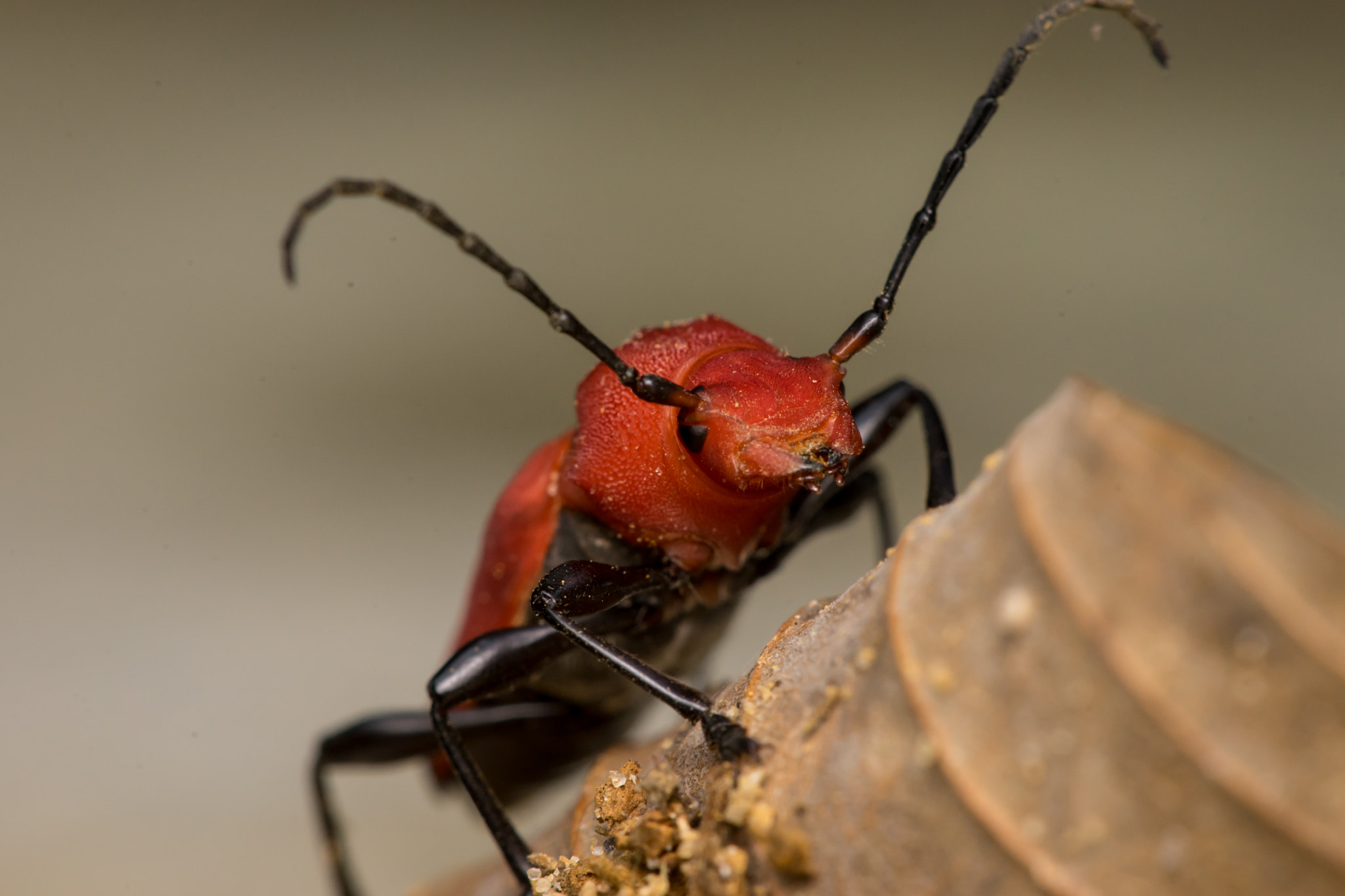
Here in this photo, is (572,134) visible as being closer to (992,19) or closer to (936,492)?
(992,19)

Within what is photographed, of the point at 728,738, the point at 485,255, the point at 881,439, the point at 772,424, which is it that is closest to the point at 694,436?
the point at 772,424

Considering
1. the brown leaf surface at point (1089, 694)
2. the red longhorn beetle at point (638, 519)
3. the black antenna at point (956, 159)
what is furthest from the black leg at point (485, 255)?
the brown leaf surface at point (1089, 694)

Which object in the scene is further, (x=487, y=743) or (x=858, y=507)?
(x=487, y=743)

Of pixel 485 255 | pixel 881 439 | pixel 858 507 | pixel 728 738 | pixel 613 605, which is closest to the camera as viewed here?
pixel 728 738

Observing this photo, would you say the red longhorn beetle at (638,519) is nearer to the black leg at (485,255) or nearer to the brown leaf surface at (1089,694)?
the black leg at (485,255)

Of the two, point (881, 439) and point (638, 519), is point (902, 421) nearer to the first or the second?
point (881, 439)
